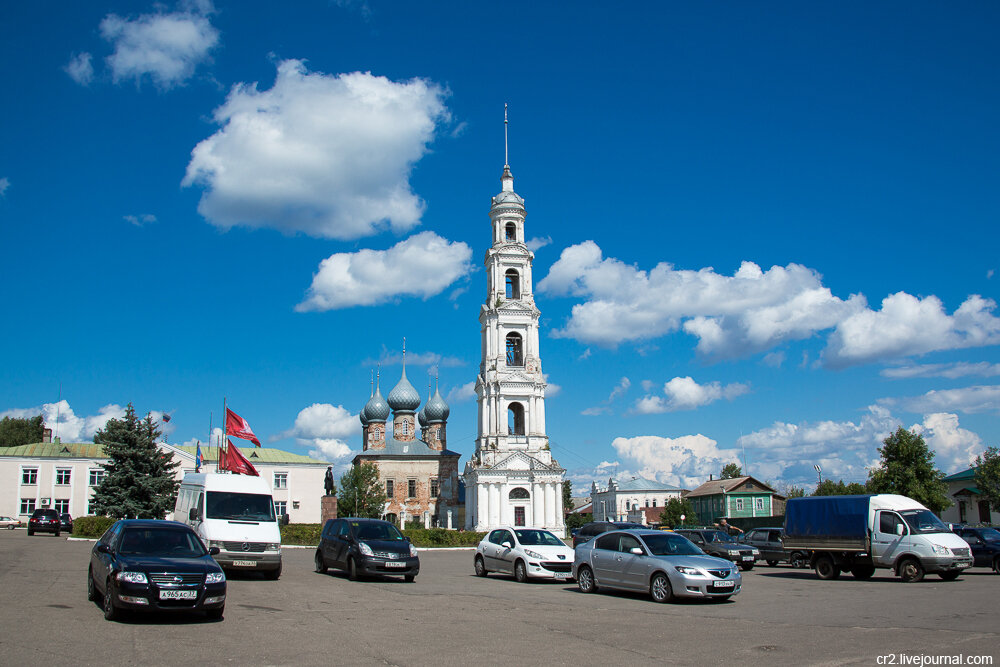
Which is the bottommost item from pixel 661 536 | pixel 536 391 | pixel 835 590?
pixel 835 590

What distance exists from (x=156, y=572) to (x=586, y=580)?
10.3m

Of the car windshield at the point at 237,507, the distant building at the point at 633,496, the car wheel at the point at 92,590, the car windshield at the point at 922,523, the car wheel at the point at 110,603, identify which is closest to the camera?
the car wheel at the point at 110,603

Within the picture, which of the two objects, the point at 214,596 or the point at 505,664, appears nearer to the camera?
the point at 505,664

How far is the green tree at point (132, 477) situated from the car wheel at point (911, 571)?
37625 millimetres

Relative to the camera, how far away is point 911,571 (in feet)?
70.4

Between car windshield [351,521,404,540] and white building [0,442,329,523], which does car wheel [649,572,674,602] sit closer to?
car windshield [351,521,404,540]

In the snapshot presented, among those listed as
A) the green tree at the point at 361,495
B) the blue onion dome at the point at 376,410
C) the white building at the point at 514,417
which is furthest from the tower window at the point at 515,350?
the blue onion dome at the point at 376,410

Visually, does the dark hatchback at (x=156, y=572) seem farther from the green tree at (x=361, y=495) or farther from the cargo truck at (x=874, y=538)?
the green tree at (x=361, y=495)

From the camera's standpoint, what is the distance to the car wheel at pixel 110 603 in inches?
486

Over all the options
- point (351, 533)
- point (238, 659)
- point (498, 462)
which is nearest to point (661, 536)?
point (351, 533)

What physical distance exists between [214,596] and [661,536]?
977 cm

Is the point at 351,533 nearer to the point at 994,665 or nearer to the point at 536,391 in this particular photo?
the point at 994,665

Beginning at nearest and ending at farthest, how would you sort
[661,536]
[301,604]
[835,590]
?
1. [301,604]
2. [661,536]
3. [835,590]

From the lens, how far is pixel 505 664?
10023mm
